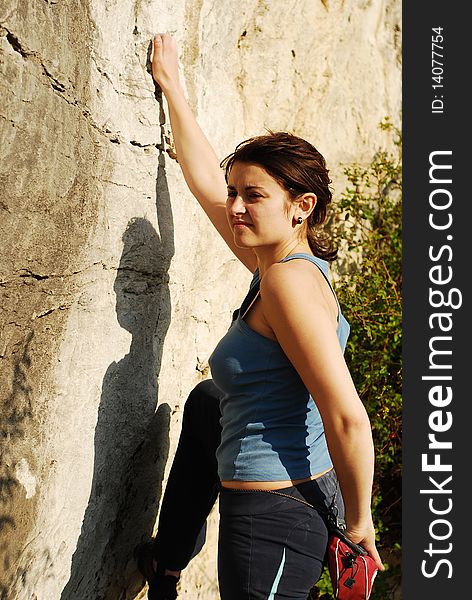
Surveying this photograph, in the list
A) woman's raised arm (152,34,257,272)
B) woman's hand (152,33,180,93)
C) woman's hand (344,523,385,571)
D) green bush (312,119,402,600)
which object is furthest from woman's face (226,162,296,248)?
green bush (312,119,402,600)

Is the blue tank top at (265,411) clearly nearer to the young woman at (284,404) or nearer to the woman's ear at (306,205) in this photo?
the young woman at (284,404)

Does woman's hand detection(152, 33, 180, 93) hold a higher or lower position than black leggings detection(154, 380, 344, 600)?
higher

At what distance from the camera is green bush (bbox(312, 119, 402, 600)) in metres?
4.62

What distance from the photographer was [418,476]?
4250 millimetres

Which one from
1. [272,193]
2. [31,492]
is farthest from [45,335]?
[272,193]

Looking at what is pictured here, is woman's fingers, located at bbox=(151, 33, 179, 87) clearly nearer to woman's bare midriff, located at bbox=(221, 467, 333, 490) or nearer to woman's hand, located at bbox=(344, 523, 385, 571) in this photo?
woman's bare midriff, located at bbox=(221, 467, 333, 490)

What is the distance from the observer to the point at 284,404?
2.51 m

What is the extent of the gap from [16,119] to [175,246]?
1.08 meters

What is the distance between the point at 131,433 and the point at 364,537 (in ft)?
3.51

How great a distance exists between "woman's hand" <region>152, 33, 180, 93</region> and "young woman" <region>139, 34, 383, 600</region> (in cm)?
66

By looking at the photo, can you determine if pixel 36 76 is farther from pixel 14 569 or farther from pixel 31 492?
pixel 14 569

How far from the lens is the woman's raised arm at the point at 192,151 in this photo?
10.5 ft

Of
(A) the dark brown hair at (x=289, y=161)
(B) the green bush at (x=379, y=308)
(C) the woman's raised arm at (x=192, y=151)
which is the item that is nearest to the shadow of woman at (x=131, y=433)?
(C) the woman's raised arm at (x=192, y=151)

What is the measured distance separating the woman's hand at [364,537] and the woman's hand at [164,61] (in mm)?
1792
